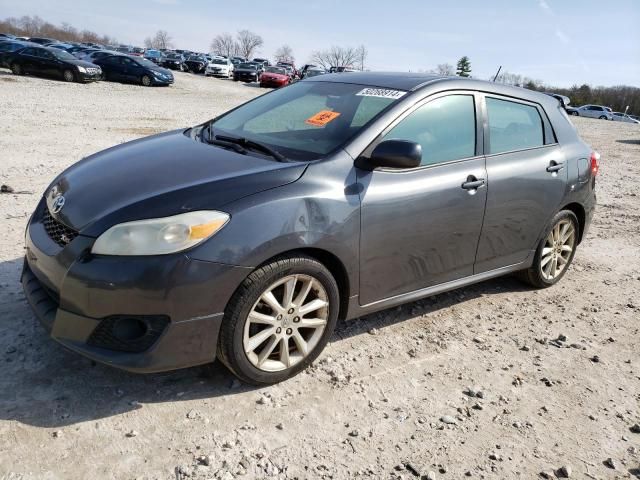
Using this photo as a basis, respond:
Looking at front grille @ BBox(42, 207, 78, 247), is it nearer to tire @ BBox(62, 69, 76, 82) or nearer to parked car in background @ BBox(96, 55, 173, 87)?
tire @ BBox(62, 69, 76, 82)

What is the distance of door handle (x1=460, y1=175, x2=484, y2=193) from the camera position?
3.60 m

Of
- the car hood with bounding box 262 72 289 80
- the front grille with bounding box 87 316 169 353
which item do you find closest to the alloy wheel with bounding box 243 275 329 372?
the front grille with bounding box 87 316 169 353

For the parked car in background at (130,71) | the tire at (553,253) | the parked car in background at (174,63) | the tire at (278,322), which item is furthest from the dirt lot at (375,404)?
the parked car in background at (174,63)

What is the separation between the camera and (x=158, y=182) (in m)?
2.84

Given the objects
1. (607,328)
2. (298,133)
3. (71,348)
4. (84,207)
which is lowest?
(607,328)

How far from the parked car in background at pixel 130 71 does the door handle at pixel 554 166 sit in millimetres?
26049

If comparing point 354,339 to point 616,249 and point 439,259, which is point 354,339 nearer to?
point 439,259

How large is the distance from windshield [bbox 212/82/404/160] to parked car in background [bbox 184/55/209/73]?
43984mm

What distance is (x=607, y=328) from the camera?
414 cm

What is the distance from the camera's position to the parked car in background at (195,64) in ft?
148

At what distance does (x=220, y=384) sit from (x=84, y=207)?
1.19 m

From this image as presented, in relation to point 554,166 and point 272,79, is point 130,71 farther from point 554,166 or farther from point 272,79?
point 554,166

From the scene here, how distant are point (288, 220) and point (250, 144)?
0.83m

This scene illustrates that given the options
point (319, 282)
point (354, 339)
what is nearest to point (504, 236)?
point (354, 339)
